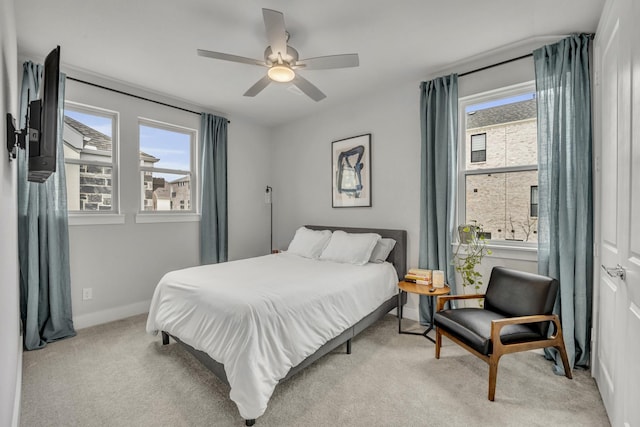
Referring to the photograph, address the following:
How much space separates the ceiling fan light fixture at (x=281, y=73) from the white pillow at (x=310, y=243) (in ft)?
6.50

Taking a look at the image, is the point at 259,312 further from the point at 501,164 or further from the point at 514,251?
the point at 501,164

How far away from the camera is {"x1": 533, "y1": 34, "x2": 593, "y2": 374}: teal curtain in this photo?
2207mm

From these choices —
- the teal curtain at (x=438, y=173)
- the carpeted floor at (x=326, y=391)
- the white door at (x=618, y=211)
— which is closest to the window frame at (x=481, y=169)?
the teal curtain at (x=438, y=173)

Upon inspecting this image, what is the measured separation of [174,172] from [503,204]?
3.97m

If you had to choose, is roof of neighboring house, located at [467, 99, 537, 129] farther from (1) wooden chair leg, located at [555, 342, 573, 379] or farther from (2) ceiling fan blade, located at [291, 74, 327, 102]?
(1) wooden chair leg, located at [555, 342, 573, 379]

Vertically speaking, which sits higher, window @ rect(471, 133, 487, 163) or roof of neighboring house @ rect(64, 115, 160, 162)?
roof of neighboring house @ rect(64, 115, 160, 162)

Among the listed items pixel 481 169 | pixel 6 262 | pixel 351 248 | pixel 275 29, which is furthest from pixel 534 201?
pixel 6 262

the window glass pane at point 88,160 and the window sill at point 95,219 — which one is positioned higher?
the window glass pane at point 88,160

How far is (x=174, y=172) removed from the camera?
3.85 meters

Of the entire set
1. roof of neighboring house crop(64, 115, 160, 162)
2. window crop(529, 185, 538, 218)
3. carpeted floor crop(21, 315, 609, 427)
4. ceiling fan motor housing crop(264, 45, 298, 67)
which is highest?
ceiling fan motor housing crop(264, 45, 298, 67)

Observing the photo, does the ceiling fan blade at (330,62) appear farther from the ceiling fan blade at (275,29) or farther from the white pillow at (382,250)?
the white pillow at (382,250)

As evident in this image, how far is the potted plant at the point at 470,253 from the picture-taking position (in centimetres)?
276

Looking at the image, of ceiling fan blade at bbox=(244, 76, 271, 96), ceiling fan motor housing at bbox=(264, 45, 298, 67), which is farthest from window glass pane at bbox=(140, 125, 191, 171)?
ceiling fan motor housing at bbox=(264, 45, 298, 67)

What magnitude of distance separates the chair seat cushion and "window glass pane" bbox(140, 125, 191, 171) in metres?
3.69
